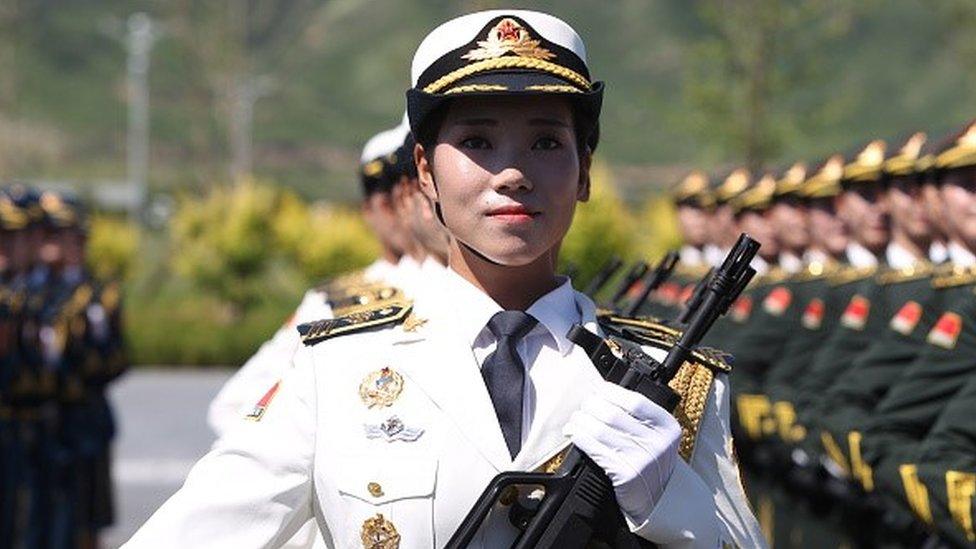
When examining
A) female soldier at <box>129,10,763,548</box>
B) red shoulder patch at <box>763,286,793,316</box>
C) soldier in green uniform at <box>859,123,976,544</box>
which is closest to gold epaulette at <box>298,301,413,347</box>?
female soldier at <box>129,10,763,548</box>

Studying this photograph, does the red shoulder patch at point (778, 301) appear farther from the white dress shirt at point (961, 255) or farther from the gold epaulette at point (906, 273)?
the white dress shirt at point (961, 255)

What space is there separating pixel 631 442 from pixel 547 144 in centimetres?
51

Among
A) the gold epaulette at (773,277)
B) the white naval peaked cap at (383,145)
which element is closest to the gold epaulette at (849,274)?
the gold epaulette at (773,277)

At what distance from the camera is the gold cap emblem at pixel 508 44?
3.36 m

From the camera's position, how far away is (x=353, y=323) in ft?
11.5

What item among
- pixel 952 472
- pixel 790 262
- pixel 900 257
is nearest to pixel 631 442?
pixel 952 472

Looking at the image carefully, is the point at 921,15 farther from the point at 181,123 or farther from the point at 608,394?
the point at 608,394

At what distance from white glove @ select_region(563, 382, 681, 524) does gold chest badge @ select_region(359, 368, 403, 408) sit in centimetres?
34

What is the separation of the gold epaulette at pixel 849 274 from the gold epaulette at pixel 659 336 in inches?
147

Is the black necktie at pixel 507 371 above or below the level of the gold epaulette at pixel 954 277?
below

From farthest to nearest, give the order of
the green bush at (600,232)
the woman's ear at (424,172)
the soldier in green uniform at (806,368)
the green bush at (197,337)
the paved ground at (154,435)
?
the green bush at (197,337), the green bush at (600,232), the paved ground at (154,435), the soldier in green uniform at (806,368), the woman's ear at (424,172)

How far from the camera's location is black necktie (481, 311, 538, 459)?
337 cm

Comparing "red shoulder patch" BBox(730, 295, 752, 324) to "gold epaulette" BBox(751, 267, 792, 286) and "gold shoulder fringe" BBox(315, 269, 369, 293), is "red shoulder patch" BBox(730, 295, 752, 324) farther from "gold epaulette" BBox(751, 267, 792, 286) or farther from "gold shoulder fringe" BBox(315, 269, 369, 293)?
"gold shoulder fringe" BBox(315, 269, 369, 293)

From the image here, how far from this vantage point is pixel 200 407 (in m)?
21.2
